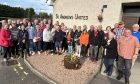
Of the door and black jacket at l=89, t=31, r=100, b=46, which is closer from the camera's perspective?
black jacket at l=89, t=31, r=100, b=46

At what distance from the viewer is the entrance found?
1198 centimetres

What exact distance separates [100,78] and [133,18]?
534 centimetres

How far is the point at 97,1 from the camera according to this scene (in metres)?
13.7

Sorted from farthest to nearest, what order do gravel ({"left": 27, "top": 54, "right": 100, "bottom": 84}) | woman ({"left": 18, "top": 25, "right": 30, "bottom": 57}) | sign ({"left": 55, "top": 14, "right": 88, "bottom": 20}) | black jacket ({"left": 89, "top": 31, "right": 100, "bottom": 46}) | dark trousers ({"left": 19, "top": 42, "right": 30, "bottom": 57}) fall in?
sign ({"left": 55, "top": 14, "right": 88, "bottom": 20})
dark trousers ({"left": 19, "top": 42, "right": 30, "bottom": 57})
woman ({"left": 18, "top": 25, "right": 30, "bottom": 57})
black jacket ({"left": 89, "top": 31, "right": 100, "bottom": 46})
gravel ({"left": 27, "top": 54, "right": 100, "bottom": 84})

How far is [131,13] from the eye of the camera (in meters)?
12.3

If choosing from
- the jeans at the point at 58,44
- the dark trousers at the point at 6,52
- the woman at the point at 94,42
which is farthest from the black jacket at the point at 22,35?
the woman at the point at 94,42

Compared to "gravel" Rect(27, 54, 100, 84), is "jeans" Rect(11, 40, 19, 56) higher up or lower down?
higher up

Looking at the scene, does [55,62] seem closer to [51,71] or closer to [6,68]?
[51,71]

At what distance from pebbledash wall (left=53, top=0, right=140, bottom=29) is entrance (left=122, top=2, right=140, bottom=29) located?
36 centimetres

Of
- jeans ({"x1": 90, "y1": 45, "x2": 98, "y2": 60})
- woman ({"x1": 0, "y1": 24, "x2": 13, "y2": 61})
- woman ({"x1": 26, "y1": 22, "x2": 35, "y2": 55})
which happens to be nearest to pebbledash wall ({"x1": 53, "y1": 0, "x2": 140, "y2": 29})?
jeans ({"x1": 90, "y1": 45, "x2": 98, "y2": 60})

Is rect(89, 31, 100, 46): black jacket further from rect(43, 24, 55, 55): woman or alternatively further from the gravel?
rect(43, 24, 55, 55): woman

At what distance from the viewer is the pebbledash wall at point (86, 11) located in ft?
41.2

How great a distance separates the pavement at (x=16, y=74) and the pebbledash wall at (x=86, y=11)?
5.67 metres

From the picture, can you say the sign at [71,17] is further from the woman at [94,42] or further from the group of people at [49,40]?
the woman at [94,42]
